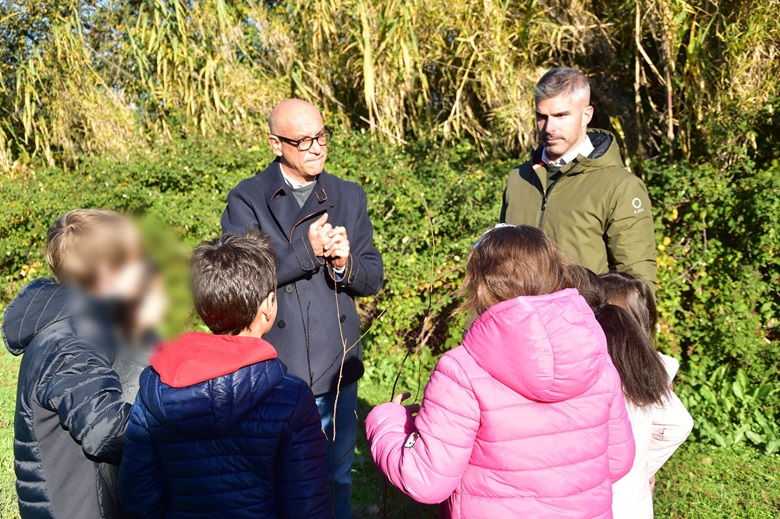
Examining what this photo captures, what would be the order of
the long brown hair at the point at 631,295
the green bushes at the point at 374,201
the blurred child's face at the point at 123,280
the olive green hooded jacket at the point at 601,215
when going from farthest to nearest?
the green bushes at the point at 374,201 < the olive green hooded jacket at the point at 601,215 < the long brown hair at the point at 631,295 < the blurred child's face at the point at 123,280

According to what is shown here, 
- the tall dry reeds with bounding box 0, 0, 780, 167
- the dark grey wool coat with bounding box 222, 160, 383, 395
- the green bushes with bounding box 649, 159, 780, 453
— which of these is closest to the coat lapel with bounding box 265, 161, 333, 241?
the dark grey wool coat with bounding box 222, 160, 383, 395

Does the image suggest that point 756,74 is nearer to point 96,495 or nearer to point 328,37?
point 328,37

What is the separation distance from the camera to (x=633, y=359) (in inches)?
85.0

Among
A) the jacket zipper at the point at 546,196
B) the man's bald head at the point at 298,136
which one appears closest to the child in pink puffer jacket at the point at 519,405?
the jacket zipper at the point at 546,196

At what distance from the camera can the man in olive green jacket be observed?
8.56 ft

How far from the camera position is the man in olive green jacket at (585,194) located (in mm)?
2609

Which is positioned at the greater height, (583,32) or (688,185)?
(583,32)

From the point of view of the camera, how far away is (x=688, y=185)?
16.4 ft

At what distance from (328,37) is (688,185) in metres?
4.46

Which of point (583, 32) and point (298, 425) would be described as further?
point (583, 32)

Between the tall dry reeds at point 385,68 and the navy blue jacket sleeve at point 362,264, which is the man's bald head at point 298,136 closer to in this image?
the navy blue jacket sleeve at point 362,264

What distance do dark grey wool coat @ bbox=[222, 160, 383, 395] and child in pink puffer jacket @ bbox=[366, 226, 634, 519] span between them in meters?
0.85

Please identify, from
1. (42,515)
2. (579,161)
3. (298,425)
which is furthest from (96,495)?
(579,161)

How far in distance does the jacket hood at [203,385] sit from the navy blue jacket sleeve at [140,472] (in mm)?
81
